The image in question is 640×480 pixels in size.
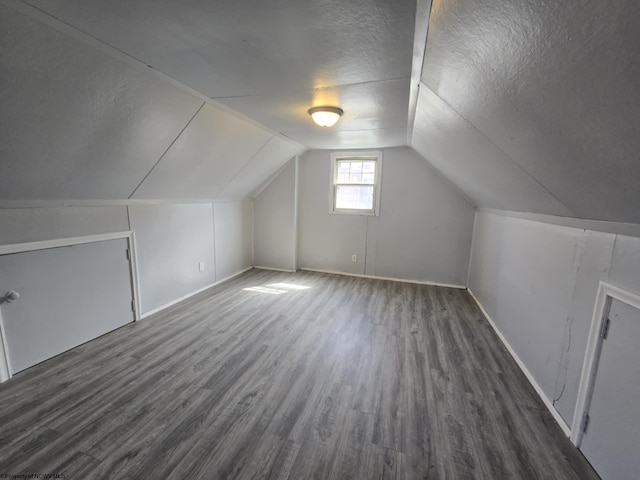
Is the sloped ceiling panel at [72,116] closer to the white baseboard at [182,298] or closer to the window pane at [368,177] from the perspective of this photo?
the white baseboard at [182,298]

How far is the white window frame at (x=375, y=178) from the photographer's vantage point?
4418 millimetres

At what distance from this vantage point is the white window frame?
4.42m

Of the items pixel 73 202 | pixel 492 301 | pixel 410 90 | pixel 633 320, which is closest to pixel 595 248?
pixel 633 320

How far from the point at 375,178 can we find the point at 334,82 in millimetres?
2699

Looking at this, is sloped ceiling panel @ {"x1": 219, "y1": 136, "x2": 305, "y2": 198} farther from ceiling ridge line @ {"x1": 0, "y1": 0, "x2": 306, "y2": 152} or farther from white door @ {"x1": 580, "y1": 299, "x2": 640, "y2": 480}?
white door @ {"x1": 580, "y1": 299, "x2": 640, "y2": 480}

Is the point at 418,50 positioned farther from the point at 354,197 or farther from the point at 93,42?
the point at 354,197

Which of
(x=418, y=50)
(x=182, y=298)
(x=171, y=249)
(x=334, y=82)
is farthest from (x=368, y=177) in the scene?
(x=182, y=298)

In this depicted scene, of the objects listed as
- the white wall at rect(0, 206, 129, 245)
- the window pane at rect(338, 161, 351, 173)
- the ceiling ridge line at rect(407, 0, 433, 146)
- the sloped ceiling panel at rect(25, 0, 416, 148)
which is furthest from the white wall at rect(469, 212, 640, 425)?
the white wall at rect(0, 206, 129, 245)

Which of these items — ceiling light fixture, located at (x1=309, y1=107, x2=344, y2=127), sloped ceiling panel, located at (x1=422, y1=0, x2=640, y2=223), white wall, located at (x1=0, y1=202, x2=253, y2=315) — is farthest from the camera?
ceiling light fixture, located at (x1=309, y1=107, x2=344, y2=127)

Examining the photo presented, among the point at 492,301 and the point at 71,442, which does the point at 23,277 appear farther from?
the point at 492,301

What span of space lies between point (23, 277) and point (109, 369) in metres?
0.95

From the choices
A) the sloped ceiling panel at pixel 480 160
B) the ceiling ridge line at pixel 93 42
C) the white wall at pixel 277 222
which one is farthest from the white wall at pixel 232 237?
the sloped ceiling panel at pixel 480 160

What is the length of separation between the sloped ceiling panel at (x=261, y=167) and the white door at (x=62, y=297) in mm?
1734

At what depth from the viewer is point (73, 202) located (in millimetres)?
2275
